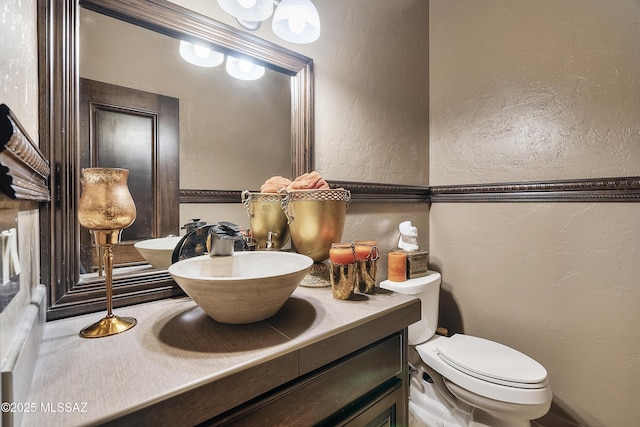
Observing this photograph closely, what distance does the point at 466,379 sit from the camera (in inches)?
46.9

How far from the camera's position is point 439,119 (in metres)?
1.93

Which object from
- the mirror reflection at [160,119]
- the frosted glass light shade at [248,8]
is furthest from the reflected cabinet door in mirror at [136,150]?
the frosted glass light shade at [248,8]

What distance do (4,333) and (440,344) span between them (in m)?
1.54

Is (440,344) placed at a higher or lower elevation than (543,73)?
lower

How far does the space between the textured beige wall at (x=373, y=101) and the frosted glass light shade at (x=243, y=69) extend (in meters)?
0.13

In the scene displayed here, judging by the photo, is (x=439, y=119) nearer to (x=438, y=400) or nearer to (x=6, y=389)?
(x=438, y=400)

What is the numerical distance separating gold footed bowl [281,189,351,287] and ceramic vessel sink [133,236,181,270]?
0.40 metres

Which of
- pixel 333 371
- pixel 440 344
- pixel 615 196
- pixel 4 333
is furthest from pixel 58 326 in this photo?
pixel 615 196

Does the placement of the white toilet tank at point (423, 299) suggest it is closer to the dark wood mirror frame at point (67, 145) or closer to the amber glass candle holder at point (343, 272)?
the amber glass candle holder at point (343, 272)

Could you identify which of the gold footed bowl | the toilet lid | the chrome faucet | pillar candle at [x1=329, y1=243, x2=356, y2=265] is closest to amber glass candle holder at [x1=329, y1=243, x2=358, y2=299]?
pillar candle at [x1=329, y1=243, x2=356, y2=265]

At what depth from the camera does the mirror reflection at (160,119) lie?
84cm

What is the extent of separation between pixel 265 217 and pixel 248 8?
0.78 meters

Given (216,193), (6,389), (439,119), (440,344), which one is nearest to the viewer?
(6,389)

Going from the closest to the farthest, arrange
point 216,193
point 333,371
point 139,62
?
point 333,371 → point 139,62 → point 216,193
